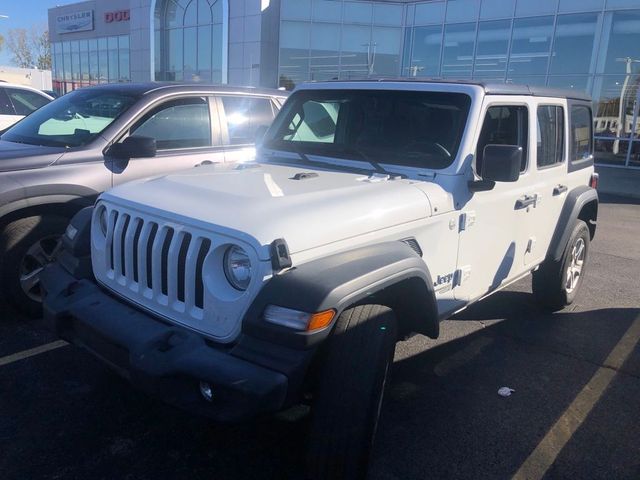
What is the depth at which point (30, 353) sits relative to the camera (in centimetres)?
393

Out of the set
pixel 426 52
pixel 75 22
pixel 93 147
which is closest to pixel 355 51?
pixel 426 52

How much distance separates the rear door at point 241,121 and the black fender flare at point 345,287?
299 centimetres

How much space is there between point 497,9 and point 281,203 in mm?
18936

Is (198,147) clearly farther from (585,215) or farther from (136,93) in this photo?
(585,215)

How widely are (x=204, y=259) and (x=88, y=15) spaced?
134 ft

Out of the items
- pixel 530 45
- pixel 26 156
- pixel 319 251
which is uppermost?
pixel 530 45

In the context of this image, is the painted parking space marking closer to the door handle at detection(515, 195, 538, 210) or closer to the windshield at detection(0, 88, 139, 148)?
the door handle at detection(515, 195, 538, 210)

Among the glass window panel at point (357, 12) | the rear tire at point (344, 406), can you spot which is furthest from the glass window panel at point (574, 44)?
the rear tire at point (344, 406)

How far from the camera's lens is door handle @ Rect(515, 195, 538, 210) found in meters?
4.00

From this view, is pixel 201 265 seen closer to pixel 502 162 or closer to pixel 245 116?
pixel 502 162

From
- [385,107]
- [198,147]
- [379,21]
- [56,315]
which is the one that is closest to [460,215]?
[385,107]

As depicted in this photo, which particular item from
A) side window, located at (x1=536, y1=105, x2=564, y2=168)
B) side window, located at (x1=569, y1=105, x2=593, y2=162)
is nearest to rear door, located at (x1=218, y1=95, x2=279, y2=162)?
side window, located at (x1=536, y1=105, x2=564, y2=168)

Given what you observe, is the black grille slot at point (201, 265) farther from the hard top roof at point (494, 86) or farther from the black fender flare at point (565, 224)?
the black fender flare at point (565, 224)

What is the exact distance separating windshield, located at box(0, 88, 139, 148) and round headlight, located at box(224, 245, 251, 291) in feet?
9.36
